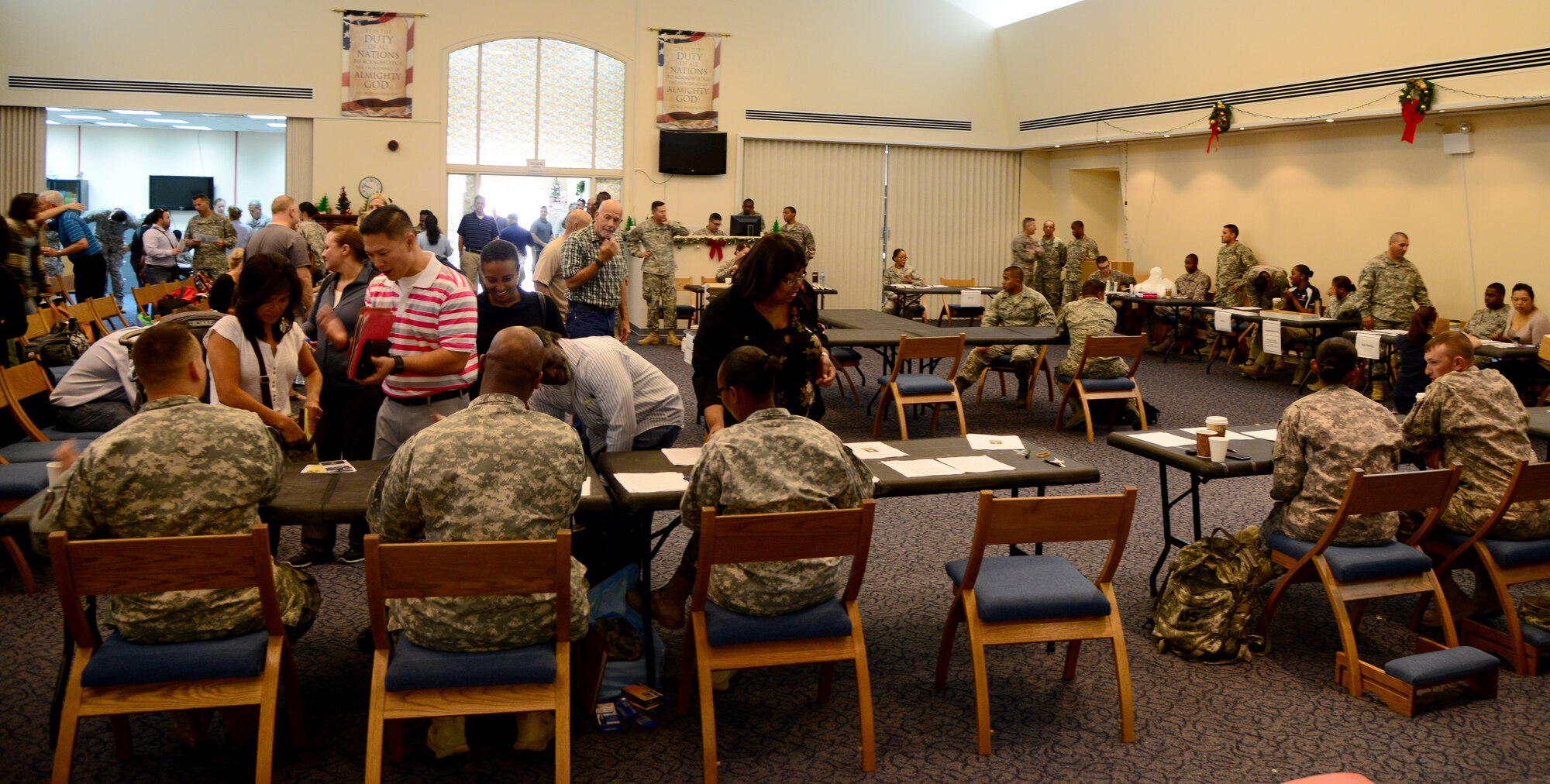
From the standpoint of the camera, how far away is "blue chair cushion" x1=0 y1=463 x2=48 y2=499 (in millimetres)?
4207

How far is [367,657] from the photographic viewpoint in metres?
3.76

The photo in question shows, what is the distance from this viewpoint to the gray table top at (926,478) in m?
3.48

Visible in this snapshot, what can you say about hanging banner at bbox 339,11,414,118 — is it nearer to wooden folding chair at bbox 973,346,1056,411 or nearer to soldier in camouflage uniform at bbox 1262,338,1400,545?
wooden folding chair at bbox 973,346,1056,411

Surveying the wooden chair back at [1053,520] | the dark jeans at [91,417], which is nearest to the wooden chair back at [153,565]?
the wooden chair back at [1053,520]

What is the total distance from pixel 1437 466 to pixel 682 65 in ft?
40.8

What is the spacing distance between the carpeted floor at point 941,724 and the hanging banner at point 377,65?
1087cm

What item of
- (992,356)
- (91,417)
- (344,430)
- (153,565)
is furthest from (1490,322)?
(153,565)

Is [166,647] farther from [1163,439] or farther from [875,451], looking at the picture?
[1163,439]

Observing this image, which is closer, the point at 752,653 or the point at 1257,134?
the point at 752,653

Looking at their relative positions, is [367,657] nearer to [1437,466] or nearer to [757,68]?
[1437,466]

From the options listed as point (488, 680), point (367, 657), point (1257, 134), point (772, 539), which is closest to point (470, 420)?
point (488, 680)

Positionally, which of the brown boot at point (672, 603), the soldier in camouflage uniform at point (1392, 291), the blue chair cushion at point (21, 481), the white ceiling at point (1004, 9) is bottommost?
the brown boot at point (672, 603)

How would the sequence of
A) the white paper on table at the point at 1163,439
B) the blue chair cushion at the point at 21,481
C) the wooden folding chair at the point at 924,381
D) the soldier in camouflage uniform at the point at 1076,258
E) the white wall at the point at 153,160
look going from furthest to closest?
the white wall at the point at 153,160, the soldier in camouflage uniform at the point at 1076,258, the wooden folding chair at the point at 924,381, the white paper on table at the point at 1163,439, the blue chair cushion at the point at 21,481

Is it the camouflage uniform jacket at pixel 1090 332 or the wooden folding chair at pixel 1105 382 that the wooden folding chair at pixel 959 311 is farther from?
the wooden folding chair at pixel 1105 382
